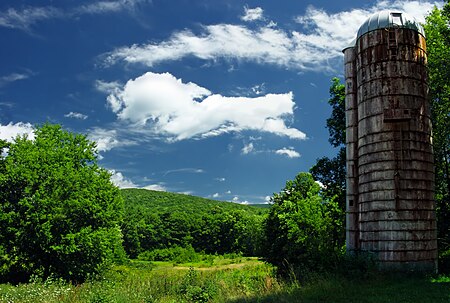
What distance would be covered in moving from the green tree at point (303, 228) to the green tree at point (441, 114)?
6.38 meters

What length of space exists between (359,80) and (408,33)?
3224mm

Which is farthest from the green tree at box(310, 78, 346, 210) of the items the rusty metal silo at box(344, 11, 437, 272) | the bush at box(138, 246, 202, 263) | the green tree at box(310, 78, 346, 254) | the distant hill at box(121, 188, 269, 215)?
the distant hill at box(121, 188, 269, 215)

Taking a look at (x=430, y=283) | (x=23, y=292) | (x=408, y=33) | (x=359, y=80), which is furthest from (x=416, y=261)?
(x=23, y=292)

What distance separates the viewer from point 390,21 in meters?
20.6

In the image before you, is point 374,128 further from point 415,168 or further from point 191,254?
point 191,254

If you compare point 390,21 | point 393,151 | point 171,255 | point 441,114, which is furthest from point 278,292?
point 171,255

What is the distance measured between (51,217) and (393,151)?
63.5 feet

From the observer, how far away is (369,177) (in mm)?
19688

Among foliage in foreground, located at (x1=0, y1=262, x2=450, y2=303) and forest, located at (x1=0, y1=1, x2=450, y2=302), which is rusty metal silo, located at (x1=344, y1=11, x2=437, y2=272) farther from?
foliage in foreground, located at (x1=0, y1=262, x2=450, y2=303)

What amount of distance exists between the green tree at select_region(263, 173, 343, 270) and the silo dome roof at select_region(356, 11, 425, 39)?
1047 centimetres

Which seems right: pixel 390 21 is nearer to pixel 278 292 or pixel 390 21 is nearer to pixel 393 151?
pixel 393 151

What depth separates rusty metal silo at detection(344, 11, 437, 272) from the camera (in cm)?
1856

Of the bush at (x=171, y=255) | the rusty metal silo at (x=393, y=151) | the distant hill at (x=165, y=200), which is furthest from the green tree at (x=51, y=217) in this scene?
the distant hill at (x=165, y=200)

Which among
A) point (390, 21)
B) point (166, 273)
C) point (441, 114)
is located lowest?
point (166, 273)
